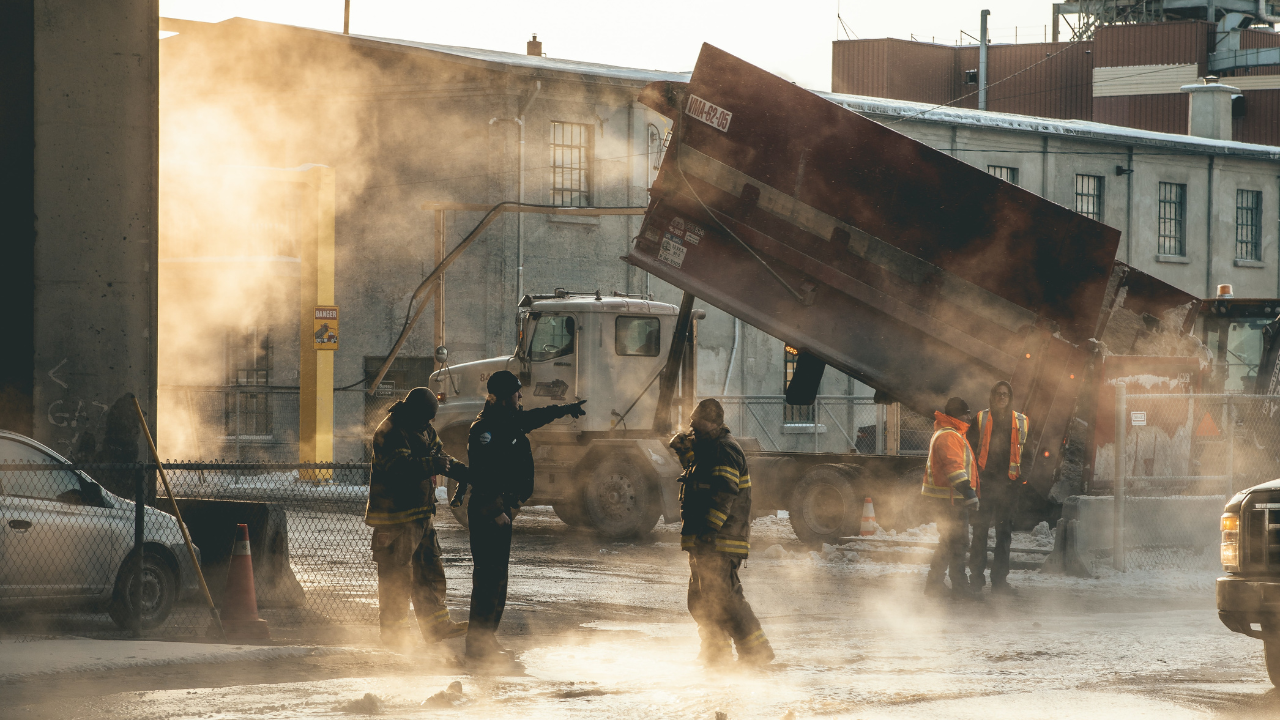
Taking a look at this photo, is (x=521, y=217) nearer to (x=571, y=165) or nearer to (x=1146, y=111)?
(x=571, y=165)

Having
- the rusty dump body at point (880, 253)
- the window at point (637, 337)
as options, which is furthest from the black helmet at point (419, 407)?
the window at point (637, 337)

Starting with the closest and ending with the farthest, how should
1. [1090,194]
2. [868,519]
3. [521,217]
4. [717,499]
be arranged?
[717,499]
[868,519]
[521,217]
[1090,194]

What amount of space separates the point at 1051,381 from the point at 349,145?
57.8 ft

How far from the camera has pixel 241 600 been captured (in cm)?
872

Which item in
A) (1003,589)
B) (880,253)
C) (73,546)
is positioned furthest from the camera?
(880,253)

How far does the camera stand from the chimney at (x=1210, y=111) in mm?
38594

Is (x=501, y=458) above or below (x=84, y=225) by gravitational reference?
below

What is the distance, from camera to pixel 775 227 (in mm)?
12445

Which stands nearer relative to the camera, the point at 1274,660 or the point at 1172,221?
the point at 1274,660

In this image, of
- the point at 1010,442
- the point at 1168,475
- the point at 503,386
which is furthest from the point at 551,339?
the point at 503,386

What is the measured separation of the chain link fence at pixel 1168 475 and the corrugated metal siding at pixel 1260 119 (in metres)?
39.6

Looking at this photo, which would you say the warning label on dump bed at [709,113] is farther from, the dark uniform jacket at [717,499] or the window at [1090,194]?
the window at [1090,194]

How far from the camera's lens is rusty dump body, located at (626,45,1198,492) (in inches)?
448

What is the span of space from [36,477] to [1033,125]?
26809mm
